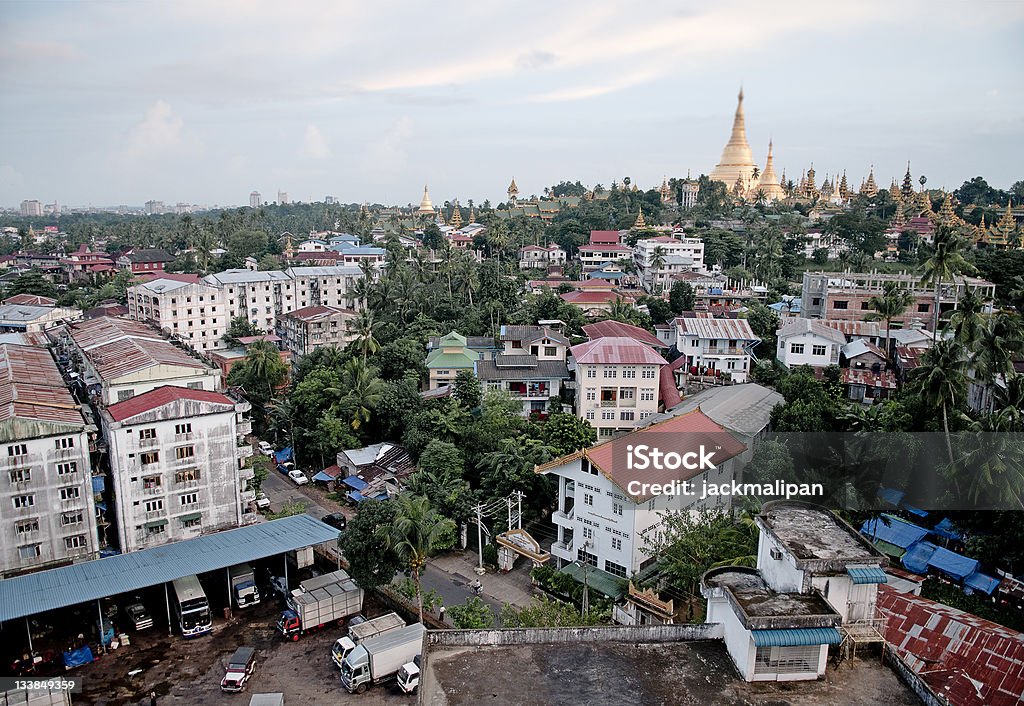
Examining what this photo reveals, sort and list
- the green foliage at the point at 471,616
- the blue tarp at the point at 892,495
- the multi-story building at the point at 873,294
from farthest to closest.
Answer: the multi-story building at the point at 873,294, the blue tarp at the point at 892,495, the green foliage at the point at 471,616

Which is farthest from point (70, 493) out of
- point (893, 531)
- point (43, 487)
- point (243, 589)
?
point (893, 531)

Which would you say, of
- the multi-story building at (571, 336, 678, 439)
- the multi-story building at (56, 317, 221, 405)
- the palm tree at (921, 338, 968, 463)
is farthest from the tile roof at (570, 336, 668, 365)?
the multi-story building at (56, 317, 221, 405)

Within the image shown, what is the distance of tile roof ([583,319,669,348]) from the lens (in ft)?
114

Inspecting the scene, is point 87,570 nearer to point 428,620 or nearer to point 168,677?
point 168,677

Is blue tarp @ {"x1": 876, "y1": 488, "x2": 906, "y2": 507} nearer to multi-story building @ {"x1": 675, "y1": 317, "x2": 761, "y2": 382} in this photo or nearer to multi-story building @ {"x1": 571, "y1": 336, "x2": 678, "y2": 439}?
multi-story building @ {"x1": 571, "y1": 336, "x2": 678, "y2": 439}

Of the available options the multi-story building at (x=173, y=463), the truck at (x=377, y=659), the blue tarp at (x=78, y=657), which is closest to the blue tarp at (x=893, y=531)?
the truck at (x=377, y=659)

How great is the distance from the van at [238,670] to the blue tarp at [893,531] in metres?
17.0

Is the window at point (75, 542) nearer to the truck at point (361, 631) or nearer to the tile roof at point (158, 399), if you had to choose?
the tile roof at point (158, 399)

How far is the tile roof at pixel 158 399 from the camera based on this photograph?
20594 mm

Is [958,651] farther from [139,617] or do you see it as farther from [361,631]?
[139,617]

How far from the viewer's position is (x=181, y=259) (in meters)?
66.2

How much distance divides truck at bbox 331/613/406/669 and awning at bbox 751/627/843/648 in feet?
35.5

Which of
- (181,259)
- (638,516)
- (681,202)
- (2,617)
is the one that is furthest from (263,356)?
(681,202)

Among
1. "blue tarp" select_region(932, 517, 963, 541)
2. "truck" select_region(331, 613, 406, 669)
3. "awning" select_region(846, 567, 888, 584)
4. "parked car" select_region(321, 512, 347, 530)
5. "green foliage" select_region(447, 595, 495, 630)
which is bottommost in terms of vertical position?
"parked car" select_region(321, 512, 347, 530)
